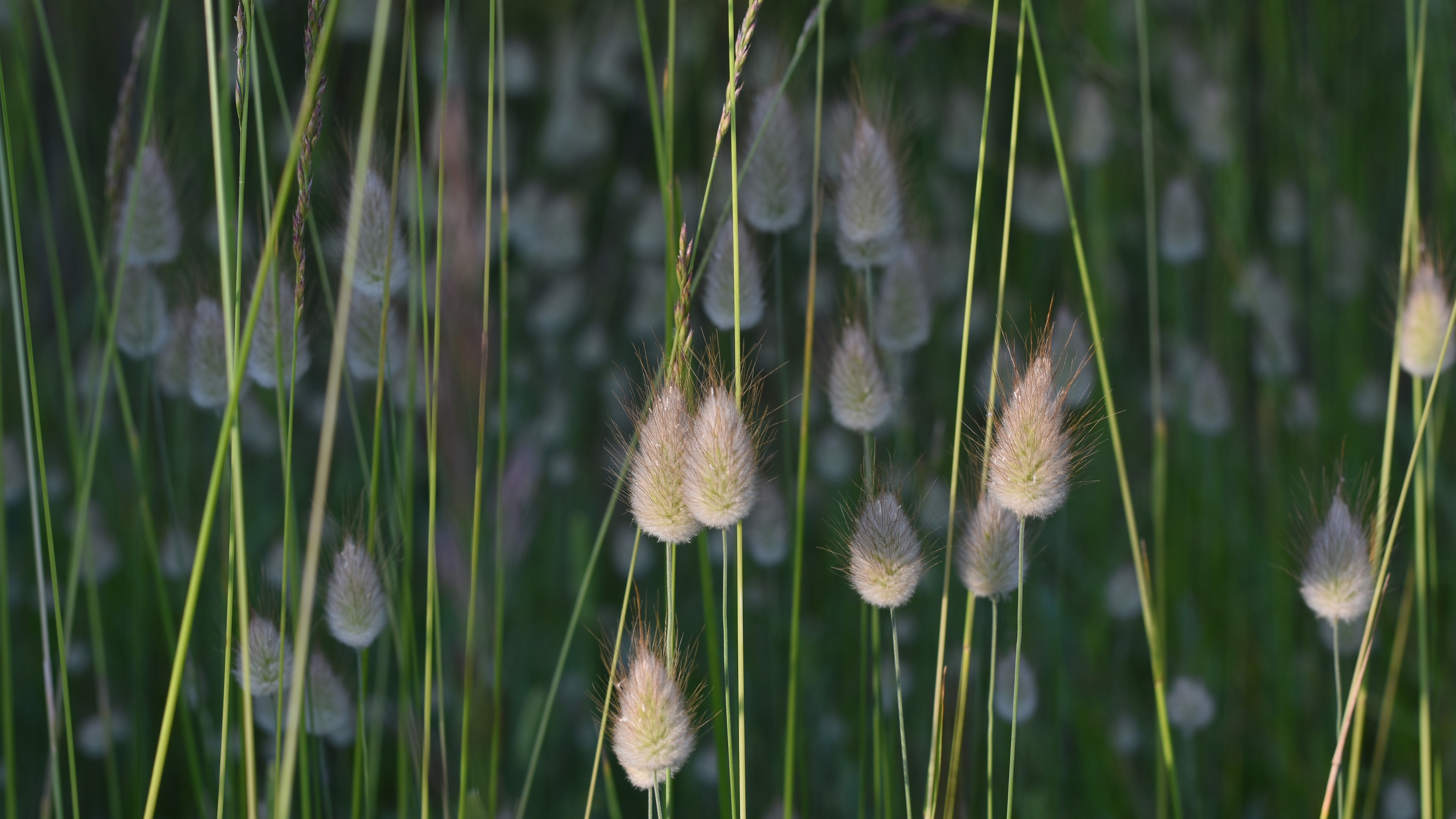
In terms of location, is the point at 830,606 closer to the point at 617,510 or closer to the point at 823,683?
the point at 823,683

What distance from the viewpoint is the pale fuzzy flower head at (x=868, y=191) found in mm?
531

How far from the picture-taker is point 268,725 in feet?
1.71

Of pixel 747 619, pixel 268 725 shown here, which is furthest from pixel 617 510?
pixel 268 725

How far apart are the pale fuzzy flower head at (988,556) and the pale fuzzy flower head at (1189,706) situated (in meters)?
0.36

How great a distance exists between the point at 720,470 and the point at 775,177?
276mm

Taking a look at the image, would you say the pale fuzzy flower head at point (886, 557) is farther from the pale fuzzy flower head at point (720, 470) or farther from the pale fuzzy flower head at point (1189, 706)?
the pale fuzzy flower head at point (1189, 706)

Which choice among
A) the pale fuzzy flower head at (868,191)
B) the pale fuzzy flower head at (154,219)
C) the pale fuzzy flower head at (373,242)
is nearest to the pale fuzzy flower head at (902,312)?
the pale fuzzy flower head at (868,191)

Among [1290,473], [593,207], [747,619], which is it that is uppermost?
[593,207]

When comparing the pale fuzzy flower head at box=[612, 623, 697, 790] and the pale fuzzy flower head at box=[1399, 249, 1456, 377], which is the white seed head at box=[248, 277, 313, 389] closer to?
the pale fuzzy flower head at box=[612, 623, 697, 790]

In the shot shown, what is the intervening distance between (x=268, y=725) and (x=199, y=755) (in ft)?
0.77

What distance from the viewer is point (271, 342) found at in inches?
20.2

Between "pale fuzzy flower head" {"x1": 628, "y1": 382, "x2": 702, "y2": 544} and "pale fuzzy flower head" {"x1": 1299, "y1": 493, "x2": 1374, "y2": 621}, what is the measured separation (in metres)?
0.33

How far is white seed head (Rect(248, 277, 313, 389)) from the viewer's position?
461 mm

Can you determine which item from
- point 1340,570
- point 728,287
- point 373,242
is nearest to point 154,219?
point 373,242
